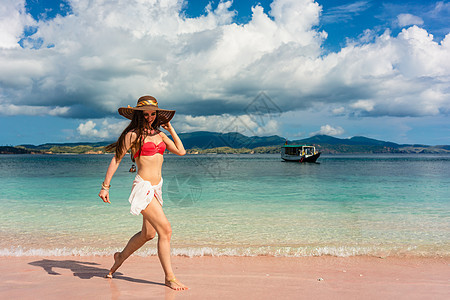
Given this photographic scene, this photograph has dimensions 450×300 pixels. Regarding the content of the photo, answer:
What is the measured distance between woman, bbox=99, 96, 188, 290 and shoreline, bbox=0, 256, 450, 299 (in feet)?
2.14

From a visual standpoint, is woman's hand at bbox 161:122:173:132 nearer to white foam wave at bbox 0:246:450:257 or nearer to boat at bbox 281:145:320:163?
white foam wave at bbox 0:246:450:257

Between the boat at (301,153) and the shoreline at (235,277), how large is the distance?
81.7 m

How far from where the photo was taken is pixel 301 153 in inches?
3489

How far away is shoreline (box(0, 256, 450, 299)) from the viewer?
13.4 ft

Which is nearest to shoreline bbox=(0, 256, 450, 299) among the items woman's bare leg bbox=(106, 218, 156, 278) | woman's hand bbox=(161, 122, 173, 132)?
woman's bare leg bbox=(106, 218, 156, 278)

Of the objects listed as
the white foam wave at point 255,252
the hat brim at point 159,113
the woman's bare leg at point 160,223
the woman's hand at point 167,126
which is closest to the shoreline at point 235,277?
the white foam wave at point 255,252

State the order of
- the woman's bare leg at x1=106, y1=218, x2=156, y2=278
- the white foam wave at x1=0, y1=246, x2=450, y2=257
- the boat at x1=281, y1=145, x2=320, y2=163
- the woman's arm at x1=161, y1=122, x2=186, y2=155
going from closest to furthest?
the woman's bare leg at x1=106, y1=218, x2=156, y2=278 < the woman's arm at x1=161, y1=122, x2=186, y2=155 < the white foam wave at x1=0, y1=246, x2=450, y2=257 < the boat at x1=281, y1=145, x2=320, y2=163

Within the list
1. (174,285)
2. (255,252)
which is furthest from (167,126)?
(255,252)

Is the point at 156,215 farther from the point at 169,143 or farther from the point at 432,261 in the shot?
the point at 432,261

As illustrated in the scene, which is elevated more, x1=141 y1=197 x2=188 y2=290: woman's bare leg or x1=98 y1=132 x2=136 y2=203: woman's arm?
x1=98 y1=132 x2=136 y2=203: woman's arm

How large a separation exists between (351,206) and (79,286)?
42.0 ft

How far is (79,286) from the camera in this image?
14.2ft

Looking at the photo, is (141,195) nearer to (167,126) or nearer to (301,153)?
(167,126)

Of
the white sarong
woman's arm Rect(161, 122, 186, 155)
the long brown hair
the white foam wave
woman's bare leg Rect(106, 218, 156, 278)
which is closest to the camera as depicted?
the white sarong
